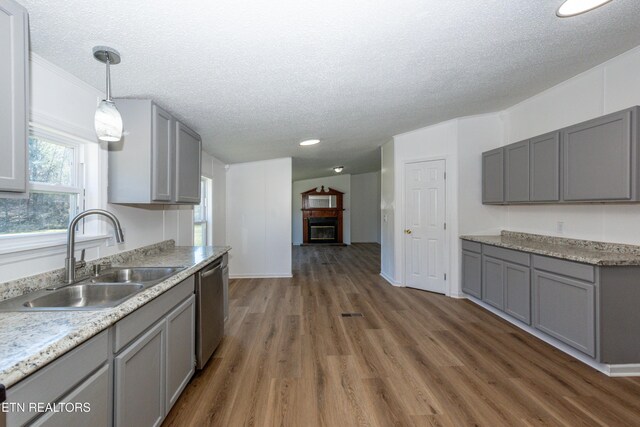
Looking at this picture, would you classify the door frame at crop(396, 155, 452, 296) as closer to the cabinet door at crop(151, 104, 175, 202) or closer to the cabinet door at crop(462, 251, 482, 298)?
the cabinet door at crop(462, 251, 482, 298)

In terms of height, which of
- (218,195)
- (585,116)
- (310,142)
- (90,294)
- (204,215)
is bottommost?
(90,294)

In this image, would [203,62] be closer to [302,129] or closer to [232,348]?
[302,129]

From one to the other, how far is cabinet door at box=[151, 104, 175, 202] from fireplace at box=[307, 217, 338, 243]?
800 cm

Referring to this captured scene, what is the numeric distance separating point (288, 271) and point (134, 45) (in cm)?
436

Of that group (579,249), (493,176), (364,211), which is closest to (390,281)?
(493,176)

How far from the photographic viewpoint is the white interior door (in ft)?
13.8

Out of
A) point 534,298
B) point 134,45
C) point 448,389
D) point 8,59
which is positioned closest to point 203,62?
point 134,45

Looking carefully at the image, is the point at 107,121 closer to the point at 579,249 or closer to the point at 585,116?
the point at 579,249

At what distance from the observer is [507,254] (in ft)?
10.1

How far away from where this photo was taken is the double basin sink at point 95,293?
4.23 ft

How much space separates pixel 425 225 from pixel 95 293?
4000mm

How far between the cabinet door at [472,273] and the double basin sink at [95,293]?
339 cm

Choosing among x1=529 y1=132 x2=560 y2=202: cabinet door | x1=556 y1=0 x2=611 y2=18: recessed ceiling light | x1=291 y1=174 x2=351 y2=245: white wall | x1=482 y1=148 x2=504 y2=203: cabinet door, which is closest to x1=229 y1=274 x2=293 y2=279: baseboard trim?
x1=482 y1=148 x2=504 y2=203: cabinet door

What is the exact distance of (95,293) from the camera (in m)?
1.67
